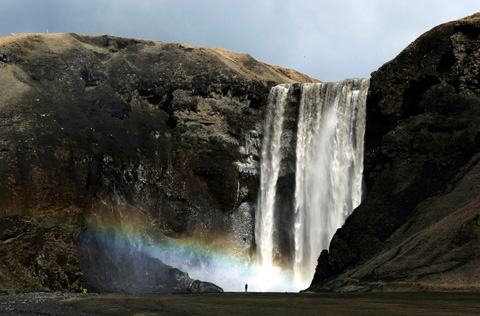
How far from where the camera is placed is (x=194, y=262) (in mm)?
73875

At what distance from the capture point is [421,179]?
5259 centimetres

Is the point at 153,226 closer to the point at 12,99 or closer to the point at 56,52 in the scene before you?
the point at 12,99

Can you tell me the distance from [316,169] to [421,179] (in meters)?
22.1

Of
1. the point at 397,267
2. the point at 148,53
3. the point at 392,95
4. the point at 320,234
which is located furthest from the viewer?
the point at 148,53

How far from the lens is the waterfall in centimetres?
6875

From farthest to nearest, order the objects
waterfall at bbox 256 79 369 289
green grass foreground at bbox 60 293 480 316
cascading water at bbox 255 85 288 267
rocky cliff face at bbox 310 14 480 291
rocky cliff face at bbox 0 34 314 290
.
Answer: cascading water at bbox 255 85 288 267, waterfall at bbox 256 79 369 289, rocky cliff face at bbox 0 34 314 290, rocky cliff face at bbox 310 14 480 291, green grass foreground at bbox 60 293 480 316

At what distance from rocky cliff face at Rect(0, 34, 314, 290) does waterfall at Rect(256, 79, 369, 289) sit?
7.74ft

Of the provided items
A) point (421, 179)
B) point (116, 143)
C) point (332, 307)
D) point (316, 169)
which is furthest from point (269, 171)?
point (332, 307)

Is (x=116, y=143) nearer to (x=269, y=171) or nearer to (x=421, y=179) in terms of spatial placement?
(x=269, y=171)

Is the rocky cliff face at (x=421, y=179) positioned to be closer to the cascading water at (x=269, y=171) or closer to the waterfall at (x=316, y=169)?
the waterfall at (x=316, y=169)

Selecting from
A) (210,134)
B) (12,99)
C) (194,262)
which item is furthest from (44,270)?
(210,134)

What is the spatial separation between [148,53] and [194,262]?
1298 inches

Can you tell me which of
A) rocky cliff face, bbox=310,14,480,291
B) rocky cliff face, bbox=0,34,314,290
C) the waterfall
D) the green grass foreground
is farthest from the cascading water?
the green grass foreground

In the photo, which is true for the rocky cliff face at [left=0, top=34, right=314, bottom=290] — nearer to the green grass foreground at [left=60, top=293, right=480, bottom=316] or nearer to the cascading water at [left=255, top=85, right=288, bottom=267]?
the cascading water at [left=255, top=85, right=288, bottom=267]
